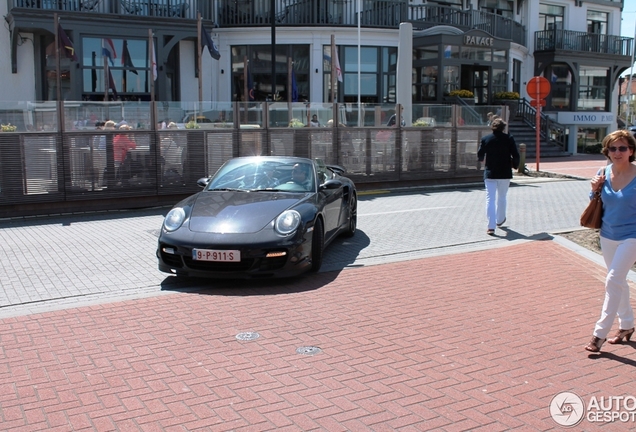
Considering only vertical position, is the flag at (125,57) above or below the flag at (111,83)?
above

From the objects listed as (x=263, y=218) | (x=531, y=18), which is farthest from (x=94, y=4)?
(x=531, y=18)

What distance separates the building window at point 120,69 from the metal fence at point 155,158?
930cm

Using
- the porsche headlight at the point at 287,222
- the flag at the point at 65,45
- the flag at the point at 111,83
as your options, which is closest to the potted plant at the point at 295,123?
the porsche headlight at the point at 287,222

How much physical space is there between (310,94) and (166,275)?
20.6 m

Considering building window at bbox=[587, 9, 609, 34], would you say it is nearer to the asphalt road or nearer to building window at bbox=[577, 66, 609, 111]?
building window at bbox=[577, 66, 609, 111]

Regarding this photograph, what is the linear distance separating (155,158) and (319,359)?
946 centimetres

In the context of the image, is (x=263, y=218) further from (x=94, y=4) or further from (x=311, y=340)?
(x=94, y=4)

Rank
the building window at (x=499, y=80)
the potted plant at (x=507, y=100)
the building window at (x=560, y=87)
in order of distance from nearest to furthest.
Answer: the potted plant at (x=507, y=100), the building window at (x=499, y=80), the building window at (x=560, y=87)

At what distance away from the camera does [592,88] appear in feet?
133

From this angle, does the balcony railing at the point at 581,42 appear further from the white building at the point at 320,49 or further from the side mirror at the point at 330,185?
the side mirror at the point at 330,185

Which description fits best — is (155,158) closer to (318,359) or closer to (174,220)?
(174,220)

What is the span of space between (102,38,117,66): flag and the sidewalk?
56.8 feet

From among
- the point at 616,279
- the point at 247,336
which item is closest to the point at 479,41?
the point at 616,279

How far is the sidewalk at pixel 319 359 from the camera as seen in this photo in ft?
13.8
